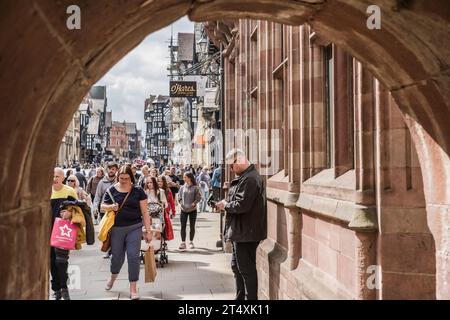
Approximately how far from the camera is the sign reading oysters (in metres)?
24.4

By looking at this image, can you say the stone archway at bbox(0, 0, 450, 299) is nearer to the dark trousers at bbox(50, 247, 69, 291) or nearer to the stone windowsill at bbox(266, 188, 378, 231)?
the stone windowsill at bbox(266, 188, 378, 231)

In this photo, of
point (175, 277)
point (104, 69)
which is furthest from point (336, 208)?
point (175, 277)

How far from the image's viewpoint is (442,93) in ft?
9.66

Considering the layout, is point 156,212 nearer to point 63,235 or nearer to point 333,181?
point 63,235

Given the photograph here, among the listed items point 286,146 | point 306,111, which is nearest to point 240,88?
point 286,146

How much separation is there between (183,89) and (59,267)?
751 inches

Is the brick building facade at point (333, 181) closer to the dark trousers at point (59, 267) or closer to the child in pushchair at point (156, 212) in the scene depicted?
the child in pushchair at point (156, 212)

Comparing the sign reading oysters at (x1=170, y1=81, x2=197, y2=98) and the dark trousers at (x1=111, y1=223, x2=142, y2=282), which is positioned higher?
the sign reading oysters at (x1=170, y1=81, x2=197, y2=98)

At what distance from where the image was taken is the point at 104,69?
123 inches

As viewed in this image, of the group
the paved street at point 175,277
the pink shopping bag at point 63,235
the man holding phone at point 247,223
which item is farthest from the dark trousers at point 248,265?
the pink shopping bag at point 63,235

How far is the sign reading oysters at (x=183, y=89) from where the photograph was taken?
24402mm

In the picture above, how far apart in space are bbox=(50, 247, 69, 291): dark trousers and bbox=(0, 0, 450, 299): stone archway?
314 cm

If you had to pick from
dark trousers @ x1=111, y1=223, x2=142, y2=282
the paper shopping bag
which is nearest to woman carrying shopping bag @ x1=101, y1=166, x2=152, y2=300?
dark trousers @ x1=111, y1=223, x2=142, y2=282
